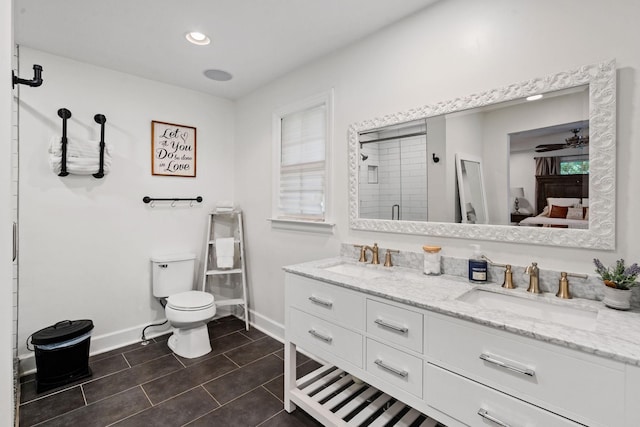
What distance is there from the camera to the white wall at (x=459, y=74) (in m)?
1.30

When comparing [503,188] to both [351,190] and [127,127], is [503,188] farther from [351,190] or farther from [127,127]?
[127,127]

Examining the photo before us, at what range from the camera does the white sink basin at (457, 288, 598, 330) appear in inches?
50.1

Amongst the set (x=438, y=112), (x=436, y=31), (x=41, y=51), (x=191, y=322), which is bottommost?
(x=191, y=322)

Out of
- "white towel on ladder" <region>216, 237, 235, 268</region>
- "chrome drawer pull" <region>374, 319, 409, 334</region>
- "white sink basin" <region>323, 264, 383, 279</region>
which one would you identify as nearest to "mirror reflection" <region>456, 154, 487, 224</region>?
"white sink basin" <region>323, 264, 383, 279</region>

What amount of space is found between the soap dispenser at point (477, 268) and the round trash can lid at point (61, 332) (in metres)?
2.65

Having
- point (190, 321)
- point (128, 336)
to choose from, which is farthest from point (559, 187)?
point (128, 336)

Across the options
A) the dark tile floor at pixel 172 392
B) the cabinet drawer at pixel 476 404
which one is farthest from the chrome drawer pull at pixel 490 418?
the dark tile floor at pixel 172 392

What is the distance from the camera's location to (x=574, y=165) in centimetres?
140

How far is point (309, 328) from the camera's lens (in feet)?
6.01

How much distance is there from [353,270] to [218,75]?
6.95 feet

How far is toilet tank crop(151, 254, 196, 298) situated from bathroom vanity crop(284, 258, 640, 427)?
5.00 ft

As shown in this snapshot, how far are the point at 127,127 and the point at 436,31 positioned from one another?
261 cm

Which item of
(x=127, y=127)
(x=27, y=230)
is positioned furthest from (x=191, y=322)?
(x=127, y=127)

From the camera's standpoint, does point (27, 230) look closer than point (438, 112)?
No
